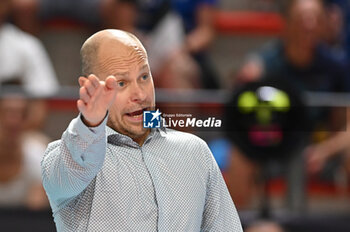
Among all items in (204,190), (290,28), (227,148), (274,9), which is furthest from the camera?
(274,9)

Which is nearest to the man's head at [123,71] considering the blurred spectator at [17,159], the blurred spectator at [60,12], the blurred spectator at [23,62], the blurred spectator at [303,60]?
the blurred spectator at [17,159]

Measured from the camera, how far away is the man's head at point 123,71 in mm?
945

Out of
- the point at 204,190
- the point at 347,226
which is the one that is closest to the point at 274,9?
the point at 347,226

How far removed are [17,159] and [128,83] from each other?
123 cm

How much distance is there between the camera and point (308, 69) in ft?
9.91

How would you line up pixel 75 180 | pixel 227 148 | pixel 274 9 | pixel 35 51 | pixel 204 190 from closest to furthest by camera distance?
1. pixel 75 180
2. pixel 204 190
3. pixel 227 148
4. pixel 35 51
5. pixel 274 9

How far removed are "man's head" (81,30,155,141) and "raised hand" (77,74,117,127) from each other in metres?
0.07

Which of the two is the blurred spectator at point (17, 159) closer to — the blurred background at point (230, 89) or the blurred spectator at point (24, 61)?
the blurred background at point (230, 89)

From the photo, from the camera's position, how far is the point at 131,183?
3.15 feet

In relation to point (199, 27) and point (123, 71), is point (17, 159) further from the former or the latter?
point (199, 27)

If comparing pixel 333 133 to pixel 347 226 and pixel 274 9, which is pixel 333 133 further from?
pixel 274 9

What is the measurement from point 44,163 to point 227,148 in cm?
34

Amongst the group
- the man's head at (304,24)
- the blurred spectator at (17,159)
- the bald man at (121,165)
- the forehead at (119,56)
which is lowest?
the blurred spectator at (17,159)

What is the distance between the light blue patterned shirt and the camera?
91 centimetres
